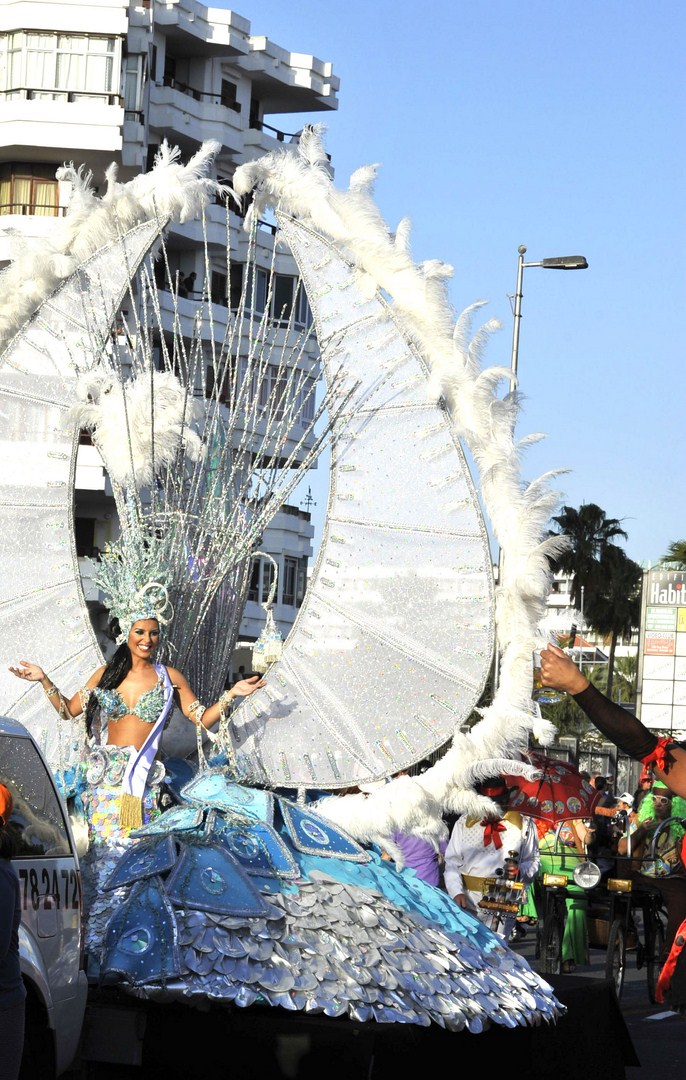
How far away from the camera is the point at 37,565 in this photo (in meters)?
9.06

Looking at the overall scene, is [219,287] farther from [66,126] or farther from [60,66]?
[60,66]

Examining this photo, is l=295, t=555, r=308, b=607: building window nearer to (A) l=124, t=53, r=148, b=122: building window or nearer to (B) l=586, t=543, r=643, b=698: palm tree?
(A) l=124, t=53, r=148, b=122: building window

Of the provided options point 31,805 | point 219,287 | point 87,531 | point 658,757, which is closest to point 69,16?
point 219,287

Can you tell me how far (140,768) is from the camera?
7852 mm

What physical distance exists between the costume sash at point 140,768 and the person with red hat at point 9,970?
2.54 m

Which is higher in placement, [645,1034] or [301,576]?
[301,576]

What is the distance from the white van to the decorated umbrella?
7.33m

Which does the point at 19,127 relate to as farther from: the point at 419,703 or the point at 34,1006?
the point at 34,1006

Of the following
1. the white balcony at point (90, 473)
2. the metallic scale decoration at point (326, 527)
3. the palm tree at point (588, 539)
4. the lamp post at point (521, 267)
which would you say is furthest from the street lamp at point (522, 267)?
the palm tree at point (588, 539)

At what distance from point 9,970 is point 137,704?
2934 mm

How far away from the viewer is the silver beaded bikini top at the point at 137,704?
7980 mm

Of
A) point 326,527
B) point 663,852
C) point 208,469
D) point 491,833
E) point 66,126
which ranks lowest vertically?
point 663,852

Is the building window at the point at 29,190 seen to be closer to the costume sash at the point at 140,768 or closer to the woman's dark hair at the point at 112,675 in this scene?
the woman's dark hair at the point at 112,675

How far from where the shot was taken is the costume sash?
25.3 ft
